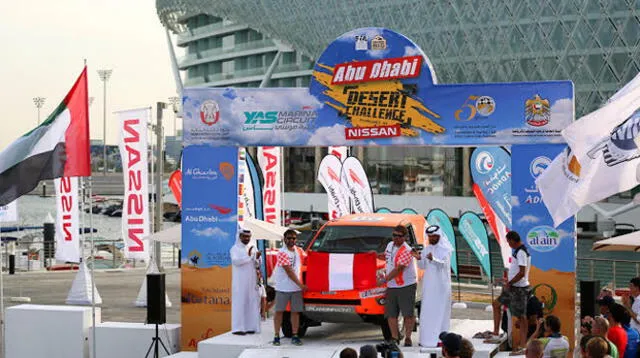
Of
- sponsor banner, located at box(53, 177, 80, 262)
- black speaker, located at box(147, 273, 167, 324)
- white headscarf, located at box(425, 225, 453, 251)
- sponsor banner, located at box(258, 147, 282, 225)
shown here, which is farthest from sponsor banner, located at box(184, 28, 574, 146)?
sponsor banner, located at box(53, 177, 80, 262)

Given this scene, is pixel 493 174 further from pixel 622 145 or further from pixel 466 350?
pixel 466 350

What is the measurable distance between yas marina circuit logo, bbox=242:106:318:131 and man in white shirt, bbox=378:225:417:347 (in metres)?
2.69

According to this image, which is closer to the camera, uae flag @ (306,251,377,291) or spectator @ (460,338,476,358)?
spectator @ (460,338,476,358)

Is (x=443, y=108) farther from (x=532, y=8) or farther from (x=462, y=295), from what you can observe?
(x=532, y=8)

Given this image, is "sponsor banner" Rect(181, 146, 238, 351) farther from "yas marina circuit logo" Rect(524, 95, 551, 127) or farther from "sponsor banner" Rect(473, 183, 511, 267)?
"sponsor banner" Rect(473, 183, 511, 267)

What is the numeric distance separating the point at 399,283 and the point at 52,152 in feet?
18.2

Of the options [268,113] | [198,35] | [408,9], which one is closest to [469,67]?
[408,9]

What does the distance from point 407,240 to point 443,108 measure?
6.51 feet

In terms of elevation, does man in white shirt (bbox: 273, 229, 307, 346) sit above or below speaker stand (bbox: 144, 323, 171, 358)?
above

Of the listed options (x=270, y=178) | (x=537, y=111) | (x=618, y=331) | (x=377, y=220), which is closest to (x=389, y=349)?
(x=618, y=331)

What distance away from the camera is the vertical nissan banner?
15203 millimetres

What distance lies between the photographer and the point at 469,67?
3408 inches

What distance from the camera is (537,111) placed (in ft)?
49.5

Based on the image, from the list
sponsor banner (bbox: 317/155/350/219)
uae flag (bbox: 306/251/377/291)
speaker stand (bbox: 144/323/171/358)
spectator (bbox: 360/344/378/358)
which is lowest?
speaker stand (bbox: 144/323/171/358)
